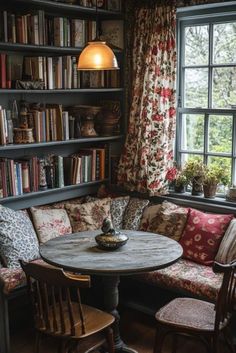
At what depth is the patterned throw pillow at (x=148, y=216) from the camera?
396cm

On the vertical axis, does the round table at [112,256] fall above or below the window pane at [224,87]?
below

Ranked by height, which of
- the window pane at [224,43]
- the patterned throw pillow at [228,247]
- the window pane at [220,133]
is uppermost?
the window pane at [224,43]

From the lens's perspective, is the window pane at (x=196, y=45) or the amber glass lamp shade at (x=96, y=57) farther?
the window pane at (x=196, y=45)

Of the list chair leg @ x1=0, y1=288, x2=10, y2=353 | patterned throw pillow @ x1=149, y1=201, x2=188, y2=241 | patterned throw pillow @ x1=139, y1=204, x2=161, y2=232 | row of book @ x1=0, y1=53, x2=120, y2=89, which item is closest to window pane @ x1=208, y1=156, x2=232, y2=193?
patterned throw pillow @ x1=149, y1=201, x2=188, y2=241

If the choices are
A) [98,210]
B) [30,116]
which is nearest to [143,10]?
[30,116]

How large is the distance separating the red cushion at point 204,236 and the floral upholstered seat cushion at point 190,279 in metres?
0.07

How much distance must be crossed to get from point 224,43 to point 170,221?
1483mm

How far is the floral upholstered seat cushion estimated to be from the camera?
3180 millimetres

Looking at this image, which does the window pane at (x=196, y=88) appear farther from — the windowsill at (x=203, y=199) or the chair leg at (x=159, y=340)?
the chair leg at (x=159, y=340)

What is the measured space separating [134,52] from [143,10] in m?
0.35

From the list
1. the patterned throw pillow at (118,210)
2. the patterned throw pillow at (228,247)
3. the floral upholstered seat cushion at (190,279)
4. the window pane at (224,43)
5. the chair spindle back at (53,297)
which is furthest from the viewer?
the patterned throw pillow at (118,210)

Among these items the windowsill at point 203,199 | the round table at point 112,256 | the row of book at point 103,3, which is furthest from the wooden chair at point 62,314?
the row of book at point 103,3

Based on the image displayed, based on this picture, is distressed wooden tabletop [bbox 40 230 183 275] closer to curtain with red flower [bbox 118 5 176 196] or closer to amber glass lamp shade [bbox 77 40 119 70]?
curtain with red flower [bbox 118 5 176 196]

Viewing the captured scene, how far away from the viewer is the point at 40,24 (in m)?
3.80
